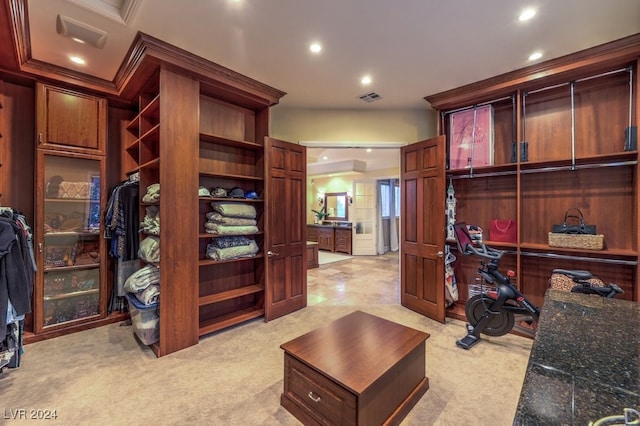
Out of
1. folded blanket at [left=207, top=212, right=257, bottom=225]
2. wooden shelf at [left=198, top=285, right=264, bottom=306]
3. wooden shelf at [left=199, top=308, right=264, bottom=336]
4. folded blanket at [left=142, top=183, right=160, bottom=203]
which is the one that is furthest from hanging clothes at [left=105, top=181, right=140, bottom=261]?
wooden shelf at [left=199, top=308, right=264, bottom=336]

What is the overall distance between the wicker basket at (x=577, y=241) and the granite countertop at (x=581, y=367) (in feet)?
5.72

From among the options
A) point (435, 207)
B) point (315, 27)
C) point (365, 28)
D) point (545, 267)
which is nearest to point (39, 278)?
point (315, 27)

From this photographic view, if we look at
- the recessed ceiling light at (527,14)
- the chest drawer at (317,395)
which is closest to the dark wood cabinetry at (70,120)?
the chest drawer at (317,395)

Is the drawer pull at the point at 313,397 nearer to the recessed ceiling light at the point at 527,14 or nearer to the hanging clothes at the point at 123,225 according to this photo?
the hanging clothes at the point at 123,225

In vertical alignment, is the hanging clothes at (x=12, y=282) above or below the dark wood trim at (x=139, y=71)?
below

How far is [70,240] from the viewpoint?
3258 mm

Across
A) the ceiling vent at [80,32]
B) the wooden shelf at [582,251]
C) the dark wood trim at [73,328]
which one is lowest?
the dark wood trim at [73,328]

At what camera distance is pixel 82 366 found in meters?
2.48

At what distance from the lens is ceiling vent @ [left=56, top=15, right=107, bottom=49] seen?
2258 mm

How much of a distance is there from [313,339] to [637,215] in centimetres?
319

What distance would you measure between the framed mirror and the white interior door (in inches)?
20.7

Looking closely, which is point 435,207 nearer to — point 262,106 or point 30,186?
point 262,106

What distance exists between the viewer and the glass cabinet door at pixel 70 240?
3074mm

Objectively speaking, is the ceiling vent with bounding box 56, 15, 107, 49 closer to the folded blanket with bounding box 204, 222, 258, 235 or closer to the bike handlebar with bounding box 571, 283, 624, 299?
the folded blanket with bounding box 204, 222, 258, 235
